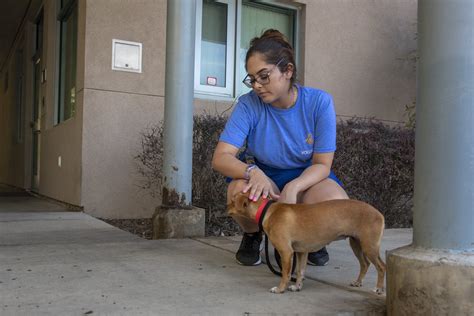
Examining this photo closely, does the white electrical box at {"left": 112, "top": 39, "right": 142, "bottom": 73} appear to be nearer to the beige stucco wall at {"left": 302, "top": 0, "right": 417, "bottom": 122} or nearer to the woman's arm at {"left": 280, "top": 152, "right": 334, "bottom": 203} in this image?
the beige stucco wall at {"left": 302, "top": 0, "right": 417, "bottom": 122}

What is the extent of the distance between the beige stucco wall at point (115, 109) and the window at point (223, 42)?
2.50ft

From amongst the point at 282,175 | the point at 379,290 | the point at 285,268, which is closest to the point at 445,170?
the point at 379,290

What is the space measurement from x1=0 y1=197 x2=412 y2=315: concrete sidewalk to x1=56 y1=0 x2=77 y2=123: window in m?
3.25

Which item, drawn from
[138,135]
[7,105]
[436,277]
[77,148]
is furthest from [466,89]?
[7,105]

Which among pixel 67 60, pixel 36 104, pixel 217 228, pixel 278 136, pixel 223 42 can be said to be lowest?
pixel 217 228

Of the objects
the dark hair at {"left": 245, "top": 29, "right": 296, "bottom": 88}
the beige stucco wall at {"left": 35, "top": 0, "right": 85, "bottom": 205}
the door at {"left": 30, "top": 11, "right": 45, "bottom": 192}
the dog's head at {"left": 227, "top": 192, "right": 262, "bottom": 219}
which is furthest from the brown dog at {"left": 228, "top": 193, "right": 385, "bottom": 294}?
the door at {"left": 30, "top": 11, "right": 45, "bottom": 192}

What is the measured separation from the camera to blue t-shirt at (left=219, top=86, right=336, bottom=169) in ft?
9.46

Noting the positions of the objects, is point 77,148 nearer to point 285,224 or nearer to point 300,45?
point 300,45

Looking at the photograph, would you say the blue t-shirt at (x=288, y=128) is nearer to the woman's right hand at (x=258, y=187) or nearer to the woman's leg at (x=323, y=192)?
the woman's leg at (x=323, y=192)

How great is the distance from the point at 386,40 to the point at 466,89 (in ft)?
Result: 20.4

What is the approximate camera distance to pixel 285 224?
2402 millimetres

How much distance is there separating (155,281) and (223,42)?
4.83 m

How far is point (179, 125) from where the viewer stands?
Answer: 13.4 feet

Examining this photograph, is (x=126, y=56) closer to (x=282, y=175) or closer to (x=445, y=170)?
(x=282, y=175)
